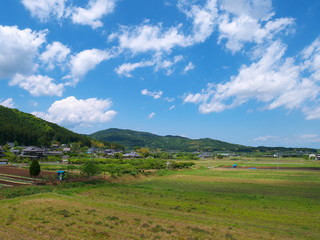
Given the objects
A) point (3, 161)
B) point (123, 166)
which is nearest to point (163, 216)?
point (123, 166)

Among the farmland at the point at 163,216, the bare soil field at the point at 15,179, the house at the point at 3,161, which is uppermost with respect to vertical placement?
the farmland at the point at 163,216

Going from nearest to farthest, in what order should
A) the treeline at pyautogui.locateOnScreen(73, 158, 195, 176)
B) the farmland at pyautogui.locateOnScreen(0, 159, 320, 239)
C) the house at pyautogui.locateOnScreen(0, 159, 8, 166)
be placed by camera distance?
the farmland at pyautogui.locateOnScreen(0, 159, 320, 239) < the treeline at pyautogui.locateOnScreen(73, 158, 195, 176) < the house at pyautogui.locateOnScreen(0, 159, 8, 166)

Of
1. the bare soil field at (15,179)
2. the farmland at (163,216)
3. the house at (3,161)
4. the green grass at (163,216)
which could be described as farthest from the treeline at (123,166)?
the house at (3,161)

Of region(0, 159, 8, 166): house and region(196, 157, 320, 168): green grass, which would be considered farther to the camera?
region(196, 157, 320, 168): green grass

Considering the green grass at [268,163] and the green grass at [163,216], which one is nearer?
the green grass at [163,216]

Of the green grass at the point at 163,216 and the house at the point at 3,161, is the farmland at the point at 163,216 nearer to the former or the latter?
the green grass at the point at 163,216

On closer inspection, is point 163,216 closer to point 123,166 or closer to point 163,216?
point 163,216

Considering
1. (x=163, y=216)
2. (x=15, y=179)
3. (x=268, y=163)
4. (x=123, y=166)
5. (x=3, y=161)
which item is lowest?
(x=3, y=161)

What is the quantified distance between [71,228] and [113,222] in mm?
3814

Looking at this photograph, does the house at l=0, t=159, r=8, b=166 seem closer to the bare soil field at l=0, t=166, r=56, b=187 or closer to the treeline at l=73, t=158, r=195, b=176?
the treeline at l=73, t=158, r=195, b=176

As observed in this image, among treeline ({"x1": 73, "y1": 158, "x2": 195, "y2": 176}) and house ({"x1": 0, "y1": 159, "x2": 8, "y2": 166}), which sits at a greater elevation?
treeline ({"x1": 73, "y1": 158, "x2": 195, "y2": 176})

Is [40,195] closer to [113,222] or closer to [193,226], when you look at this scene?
[113,222]

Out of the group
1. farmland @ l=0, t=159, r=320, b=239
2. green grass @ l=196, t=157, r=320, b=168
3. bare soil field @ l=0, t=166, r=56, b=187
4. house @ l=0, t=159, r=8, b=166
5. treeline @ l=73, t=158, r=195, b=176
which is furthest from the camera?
green grass @ l=196, t=157, r=320, b=168

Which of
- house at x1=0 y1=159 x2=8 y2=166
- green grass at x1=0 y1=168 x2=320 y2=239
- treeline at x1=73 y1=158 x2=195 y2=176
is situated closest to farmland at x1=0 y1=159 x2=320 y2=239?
green grass at x1=0 y1=168 x2=320 y2=239
